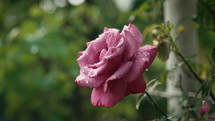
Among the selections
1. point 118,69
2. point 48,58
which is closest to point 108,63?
point 118,69

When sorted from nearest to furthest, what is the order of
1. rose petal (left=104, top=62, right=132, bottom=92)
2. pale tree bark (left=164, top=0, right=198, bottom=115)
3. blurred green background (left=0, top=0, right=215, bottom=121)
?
rose petal (left=104, top=62, right=132, bottom=92)
pale tree bark (left=164, top=0, right=198, bottom=115)
blurred green background (left=0, top=0, right=215, bottom=121)

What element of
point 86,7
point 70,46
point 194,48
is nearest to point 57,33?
point 70,46

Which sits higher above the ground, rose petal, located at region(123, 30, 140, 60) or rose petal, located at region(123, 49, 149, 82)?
rose petal, located at region(123, 30, 140, 60)

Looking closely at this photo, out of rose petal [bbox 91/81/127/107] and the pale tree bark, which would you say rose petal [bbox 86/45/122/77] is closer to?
rose petal [bbox 91/81/127/107]

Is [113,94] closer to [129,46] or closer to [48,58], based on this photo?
[129,46]

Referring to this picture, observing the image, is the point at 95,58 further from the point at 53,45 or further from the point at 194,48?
the point at 53,45

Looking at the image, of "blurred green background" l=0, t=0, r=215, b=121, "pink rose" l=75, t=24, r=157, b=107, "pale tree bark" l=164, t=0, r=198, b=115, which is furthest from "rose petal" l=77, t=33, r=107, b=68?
"blurred green background" l=0, t=0, r=215, b=121

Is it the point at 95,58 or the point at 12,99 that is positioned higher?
the point at 95,58
